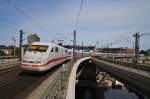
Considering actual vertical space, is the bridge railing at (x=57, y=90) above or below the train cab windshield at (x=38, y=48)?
below

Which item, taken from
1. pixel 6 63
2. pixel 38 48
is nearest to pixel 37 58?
pixel 38 48

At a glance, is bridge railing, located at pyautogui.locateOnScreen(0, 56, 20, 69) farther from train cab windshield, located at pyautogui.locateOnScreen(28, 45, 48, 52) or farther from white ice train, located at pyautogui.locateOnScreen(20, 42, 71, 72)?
white ice train, located at pyautogui.locateOnScreen(20, 42, 71, 72)

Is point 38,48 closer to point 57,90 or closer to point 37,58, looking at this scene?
point 37,58

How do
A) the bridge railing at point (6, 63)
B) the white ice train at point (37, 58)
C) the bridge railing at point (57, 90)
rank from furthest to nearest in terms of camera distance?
the bridge railing at point (6, 63) → the white ice train at point (37, 58) → the bridge railing at point (57, 90)

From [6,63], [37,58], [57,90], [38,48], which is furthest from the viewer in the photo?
[6,63]

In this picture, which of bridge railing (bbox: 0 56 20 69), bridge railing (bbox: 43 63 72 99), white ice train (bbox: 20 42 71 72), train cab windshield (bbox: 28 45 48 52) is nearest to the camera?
bridge railing (bbox: 43 63 72 99)

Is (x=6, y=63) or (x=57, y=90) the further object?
(x=6, y=63)

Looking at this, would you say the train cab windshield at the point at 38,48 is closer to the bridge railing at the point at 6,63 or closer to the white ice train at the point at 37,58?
the white ice train at the point at 37,58

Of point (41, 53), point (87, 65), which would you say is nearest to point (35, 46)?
point (41, 53)

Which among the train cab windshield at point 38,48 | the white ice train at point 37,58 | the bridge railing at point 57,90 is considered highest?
the train cab windshield at point 38,48

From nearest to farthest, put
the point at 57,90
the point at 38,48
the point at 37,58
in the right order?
the point at 57,90 < the point at 37,58 < the point at 38,48

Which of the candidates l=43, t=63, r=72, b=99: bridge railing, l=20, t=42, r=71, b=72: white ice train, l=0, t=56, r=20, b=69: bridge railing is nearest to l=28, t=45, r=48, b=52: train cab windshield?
l=20, t=42, r=71, b=72: white ice train

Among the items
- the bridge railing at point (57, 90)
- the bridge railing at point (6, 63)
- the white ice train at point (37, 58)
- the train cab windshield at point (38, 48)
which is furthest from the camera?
the bridge railing at point (6, 63)

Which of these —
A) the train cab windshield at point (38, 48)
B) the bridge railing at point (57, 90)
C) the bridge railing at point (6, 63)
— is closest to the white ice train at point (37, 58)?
the train cab windshield at point (38, 48)
